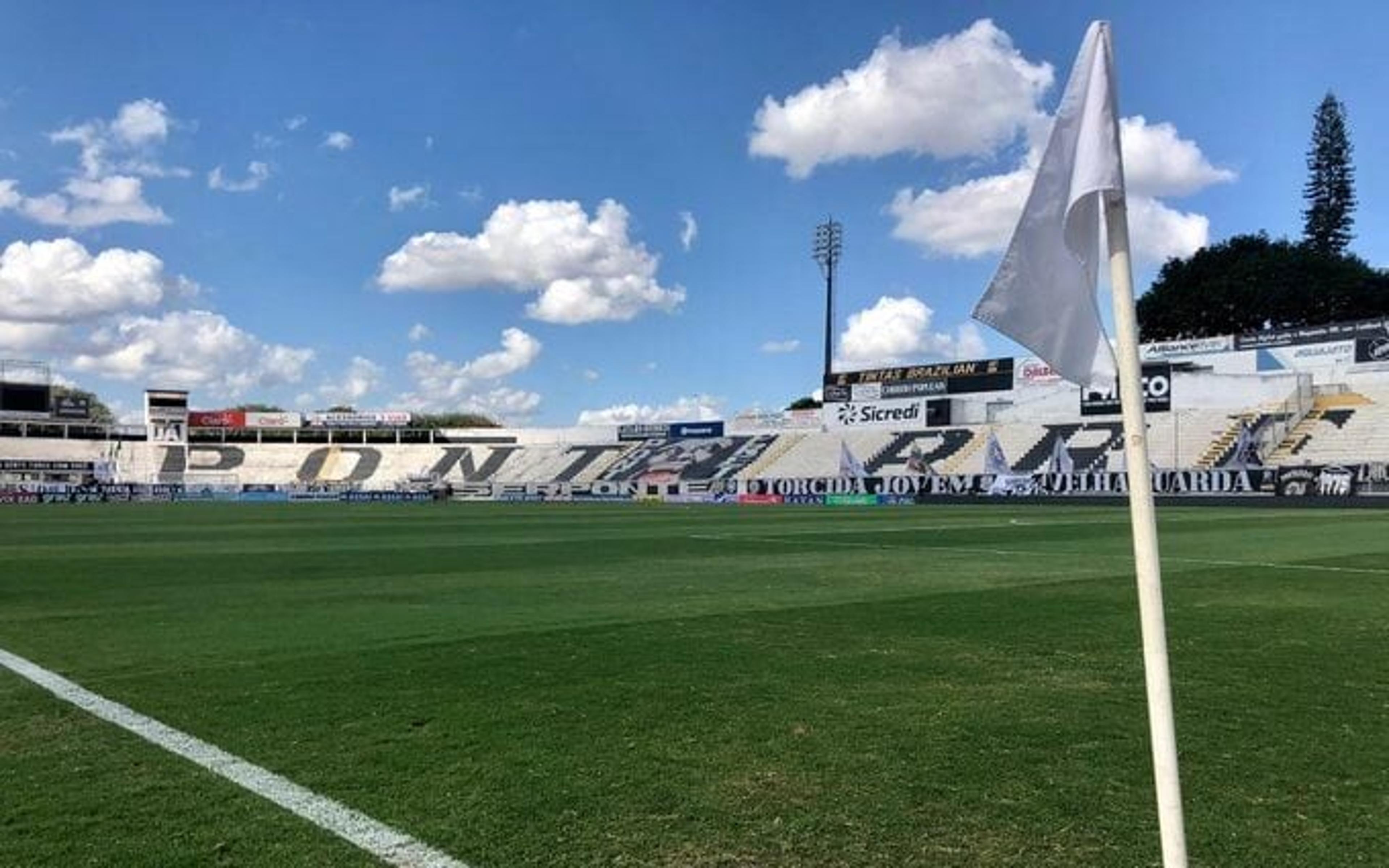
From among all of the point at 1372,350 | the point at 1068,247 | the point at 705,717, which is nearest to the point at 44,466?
the point at 1372,350

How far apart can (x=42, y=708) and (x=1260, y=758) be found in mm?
7340

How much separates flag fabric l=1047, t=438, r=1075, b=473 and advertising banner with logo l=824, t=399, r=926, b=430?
632 inches

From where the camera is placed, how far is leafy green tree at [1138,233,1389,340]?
273 feet

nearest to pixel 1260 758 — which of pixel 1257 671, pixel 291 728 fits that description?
pixel 1257 671

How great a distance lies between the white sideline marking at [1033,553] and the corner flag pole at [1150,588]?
15.9 m

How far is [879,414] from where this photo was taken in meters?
83.3

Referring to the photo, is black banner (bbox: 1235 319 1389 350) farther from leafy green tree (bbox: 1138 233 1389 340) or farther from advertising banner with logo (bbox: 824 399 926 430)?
advertising banner with logo (bbox: 824 399 926 430)

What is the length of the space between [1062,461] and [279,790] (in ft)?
187

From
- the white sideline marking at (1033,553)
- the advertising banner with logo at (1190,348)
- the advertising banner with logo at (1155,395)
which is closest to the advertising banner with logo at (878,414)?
the advertising banner with logo at (1155,395)

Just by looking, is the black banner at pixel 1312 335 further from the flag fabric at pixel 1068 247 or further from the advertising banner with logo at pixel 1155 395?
the flag fabric at pixel 1068 247

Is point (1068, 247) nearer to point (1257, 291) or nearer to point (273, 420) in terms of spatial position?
point (1257, 291)

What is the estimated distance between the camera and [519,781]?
210 inches

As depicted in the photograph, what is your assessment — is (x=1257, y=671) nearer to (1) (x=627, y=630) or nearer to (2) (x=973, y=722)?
(2) (x=973, y=722)

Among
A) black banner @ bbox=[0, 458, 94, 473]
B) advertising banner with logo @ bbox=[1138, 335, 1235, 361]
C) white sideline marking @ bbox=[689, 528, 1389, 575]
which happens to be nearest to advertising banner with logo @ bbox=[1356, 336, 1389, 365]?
advertising banner with logo @ bbox=[1138, 335, 1235, 361]
